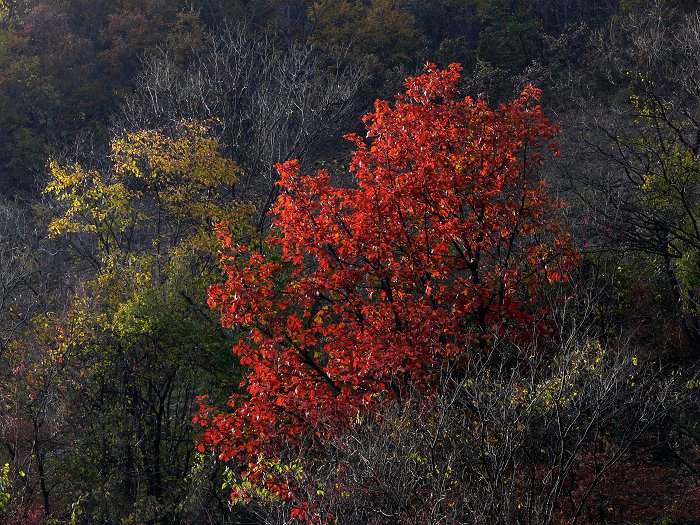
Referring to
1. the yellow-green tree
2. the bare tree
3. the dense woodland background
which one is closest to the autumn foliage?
the dense woodland background

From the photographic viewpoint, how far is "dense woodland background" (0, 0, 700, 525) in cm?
885

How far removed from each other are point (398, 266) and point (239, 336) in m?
5.40

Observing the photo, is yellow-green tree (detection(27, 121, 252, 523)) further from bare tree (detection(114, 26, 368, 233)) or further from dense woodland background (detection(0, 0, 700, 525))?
bare tree (detection(114, 26, 368, 233))

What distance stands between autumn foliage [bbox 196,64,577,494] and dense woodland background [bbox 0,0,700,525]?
34.2 inches

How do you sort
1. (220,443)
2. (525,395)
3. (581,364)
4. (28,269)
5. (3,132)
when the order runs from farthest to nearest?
(3,132) < (28,269) < (220,443) < (581,364) < (525,395)

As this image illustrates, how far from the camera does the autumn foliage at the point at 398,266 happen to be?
12219 mm

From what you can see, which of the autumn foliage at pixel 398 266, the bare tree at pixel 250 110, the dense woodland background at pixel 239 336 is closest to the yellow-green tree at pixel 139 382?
the dense woodland background at pixel 239 336

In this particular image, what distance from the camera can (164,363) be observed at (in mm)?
17250

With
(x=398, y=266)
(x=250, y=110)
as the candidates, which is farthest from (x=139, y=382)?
(x=250, y=110)

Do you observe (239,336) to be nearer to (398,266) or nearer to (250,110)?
(398,266)

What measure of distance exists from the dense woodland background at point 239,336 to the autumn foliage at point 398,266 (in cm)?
87

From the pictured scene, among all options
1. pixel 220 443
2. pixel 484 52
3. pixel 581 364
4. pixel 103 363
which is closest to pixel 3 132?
pixel 484 52

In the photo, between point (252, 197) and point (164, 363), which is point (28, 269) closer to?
point (252, 197)

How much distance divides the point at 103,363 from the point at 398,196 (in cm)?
750
